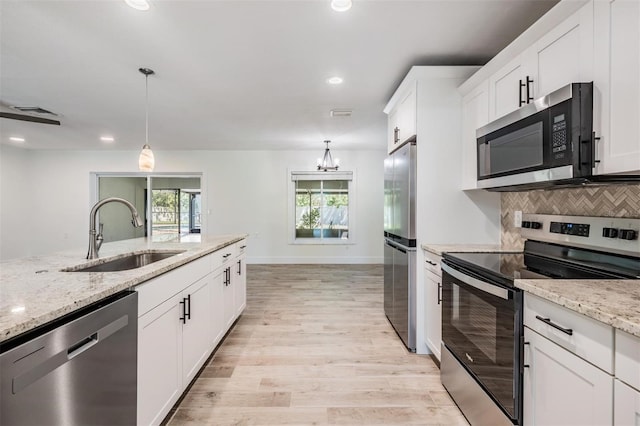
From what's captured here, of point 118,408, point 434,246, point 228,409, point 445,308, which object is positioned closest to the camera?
point 118,408

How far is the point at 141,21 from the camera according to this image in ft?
6.64

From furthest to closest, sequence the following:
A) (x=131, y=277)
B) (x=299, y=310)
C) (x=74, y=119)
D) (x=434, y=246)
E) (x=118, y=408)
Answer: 1. (x=74, y=119)
2. (x=299, y=310)
3. (x=434, y=246)
4. (x=131, y=277)
5. (x=118, y=408)

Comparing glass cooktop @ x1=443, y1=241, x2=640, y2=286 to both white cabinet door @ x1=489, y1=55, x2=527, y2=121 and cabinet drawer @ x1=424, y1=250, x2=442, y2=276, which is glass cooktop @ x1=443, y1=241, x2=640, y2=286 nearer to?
cabinet drawer @ x1=424, y1=250, x2=442, y2=276

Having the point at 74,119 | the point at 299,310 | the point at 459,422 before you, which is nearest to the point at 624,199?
the point at 459,422

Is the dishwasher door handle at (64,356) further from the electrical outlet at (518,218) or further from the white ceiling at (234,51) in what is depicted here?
the electrical outlet at (518,218)

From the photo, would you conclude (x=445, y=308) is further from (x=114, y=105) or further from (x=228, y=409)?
(x=114, y=105)

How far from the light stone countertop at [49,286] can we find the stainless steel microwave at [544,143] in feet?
6.95

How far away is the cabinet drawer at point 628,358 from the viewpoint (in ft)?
2.71

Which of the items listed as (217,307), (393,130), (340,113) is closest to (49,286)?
(217,307)

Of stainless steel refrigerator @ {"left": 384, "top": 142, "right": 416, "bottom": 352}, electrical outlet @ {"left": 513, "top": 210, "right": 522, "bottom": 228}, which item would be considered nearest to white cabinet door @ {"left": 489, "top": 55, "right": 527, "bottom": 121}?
stainless steel refrigerator @ {"left": 384, "top": 142, "right": 416, "bottom": 352}

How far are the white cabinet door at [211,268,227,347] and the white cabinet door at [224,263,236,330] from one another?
0.04m

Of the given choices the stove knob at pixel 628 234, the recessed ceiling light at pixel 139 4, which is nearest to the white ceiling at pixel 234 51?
the recessed ceiling light at pixel 139 4

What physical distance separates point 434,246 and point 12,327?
236 cm

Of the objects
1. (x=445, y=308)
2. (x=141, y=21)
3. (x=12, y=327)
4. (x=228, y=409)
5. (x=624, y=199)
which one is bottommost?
(x=228, y=409)
